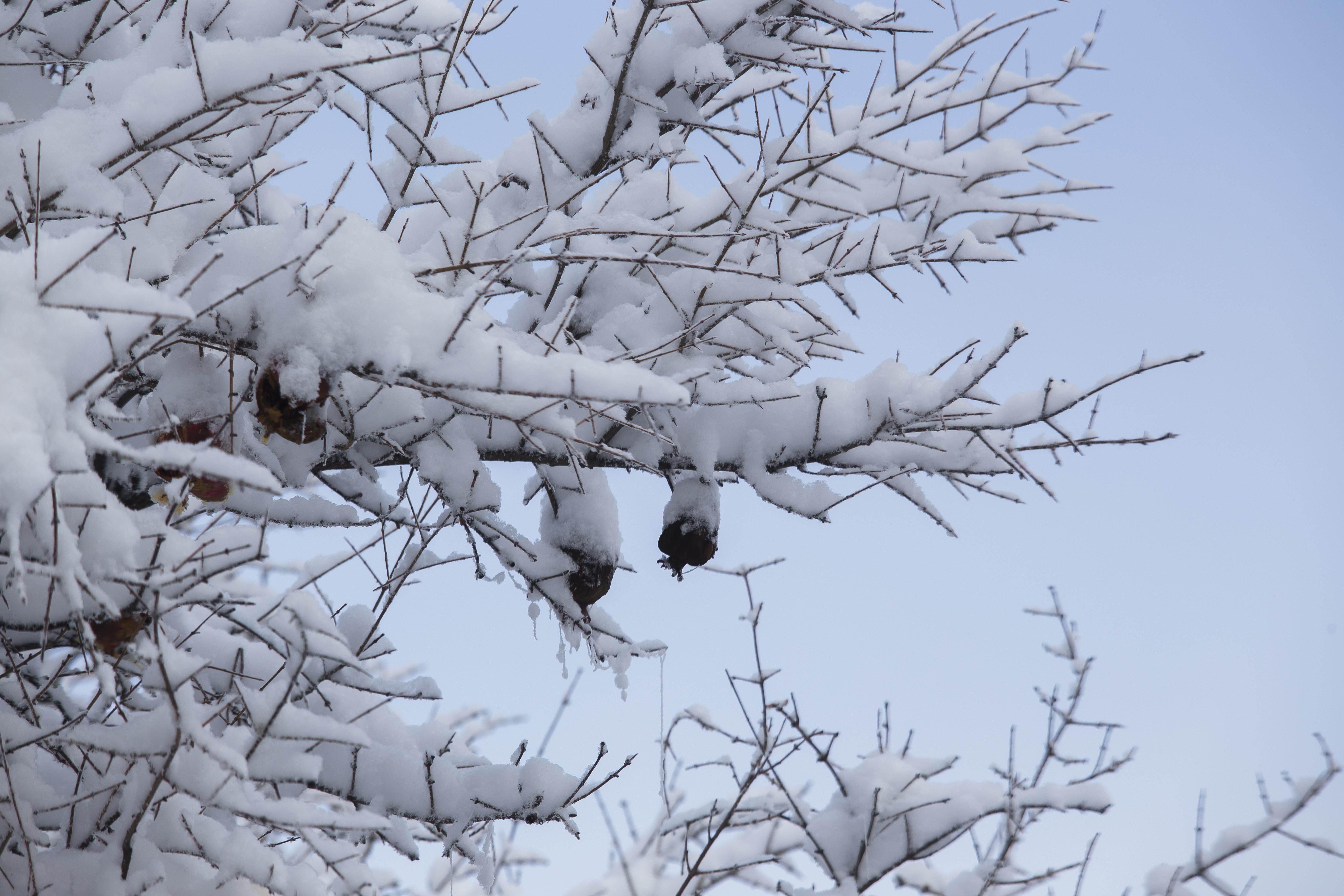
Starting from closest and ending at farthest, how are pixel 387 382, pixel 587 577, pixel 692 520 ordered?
A: pixel 387 382, pixel 692 520, pixel 587 577

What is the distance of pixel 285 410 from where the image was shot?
4.95 feet

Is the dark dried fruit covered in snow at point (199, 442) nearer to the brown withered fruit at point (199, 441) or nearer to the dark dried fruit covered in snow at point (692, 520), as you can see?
the brown withered fruit at point (199, 441)

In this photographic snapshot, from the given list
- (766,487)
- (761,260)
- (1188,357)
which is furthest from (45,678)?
(1188,357)

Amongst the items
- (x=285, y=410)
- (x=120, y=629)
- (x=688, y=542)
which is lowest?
(x=120, y=629)

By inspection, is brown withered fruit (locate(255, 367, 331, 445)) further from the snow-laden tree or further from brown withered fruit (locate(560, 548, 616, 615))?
brown withered fruit (locate(560, 548, 616, 615))

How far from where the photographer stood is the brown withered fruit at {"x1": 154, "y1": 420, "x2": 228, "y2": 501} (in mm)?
1615

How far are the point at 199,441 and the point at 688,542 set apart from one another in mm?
1140

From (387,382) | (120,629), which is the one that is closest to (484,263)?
(387,382)

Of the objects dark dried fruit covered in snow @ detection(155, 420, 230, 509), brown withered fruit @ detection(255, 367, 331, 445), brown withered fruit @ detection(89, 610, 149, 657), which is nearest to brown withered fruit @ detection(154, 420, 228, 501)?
dark dried fruit covered in snow @ detection(155, 420, 230, 509)

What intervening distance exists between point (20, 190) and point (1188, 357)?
7.30 feet

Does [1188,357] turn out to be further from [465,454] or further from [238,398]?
[238,398]

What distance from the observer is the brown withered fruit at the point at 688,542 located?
2281 millimetres

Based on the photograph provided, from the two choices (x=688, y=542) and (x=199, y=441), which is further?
(x=688, y=542)

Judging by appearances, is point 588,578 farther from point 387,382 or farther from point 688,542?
point 387,382
